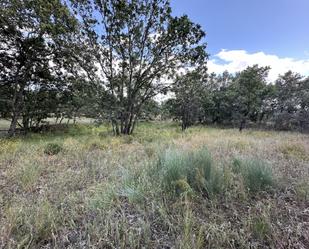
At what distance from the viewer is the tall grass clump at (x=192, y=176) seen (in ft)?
7.26

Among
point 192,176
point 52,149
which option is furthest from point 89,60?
point 192,176

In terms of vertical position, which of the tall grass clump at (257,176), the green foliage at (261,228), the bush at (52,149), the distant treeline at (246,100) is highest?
the distant treeline at (246,100)

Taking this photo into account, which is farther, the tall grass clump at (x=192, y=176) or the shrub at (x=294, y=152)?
the shrub at (x=294, y=152)

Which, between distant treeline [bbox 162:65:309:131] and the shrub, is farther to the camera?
distant treeline [bbox 162:65:309:131]

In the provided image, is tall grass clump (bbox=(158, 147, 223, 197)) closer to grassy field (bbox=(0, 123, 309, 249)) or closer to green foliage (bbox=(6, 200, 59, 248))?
grassy field (bbox=(0, 123, 309, 249))

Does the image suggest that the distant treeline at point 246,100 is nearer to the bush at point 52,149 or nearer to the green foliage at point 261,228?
the bush at point 52,149

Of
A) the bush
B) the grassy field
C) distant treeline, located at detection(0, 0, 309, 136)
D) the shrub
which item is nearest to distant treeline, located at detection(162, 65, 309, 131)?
distant treeline, located at detection(0, 0, 309, 136)

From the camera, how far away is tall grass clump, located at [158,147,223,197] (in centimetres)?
221

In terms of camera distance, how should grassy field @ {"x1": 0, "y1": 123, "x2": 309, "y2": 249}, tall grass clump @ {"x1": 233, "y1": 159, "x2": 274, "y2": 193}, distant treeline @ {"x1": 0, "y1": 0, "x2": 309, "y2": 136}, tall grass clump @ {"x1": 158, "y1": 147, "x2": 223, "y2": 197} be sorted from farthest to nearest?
distant treeline @ {"x1": 0, "y1": 0, "x2": 309, "y2": 136}, tall grass clump @ {"x1": 233, "y1": 159, "x2": 274, "y2": 193}, tall grass clump @ {"x1": 158, "y1": 147, "x2": 223, "y2": 197}, grassy field @ {"x1": 0, "y1": 123, "x2": 309, "y2": 249}

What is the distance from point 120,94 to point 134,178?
311 inches

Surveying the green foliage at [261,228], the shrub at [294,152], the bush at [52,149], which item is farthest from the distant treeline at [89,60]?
the green foliage at [261,228]

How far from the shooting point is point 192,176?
246 cm

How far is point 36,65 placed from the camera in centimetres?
923

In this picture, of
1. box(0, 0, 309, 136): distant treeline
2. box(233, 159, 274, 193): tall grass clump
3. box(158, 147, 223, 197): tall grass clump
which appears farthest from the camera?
box(0, 0, 309, 136): distant treeline
